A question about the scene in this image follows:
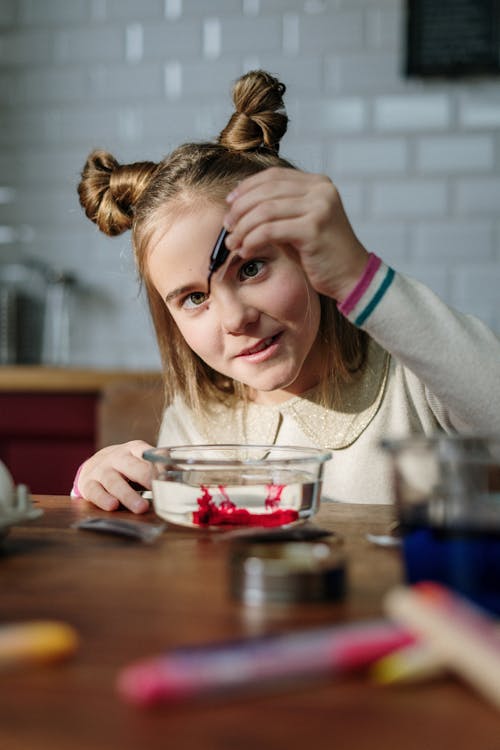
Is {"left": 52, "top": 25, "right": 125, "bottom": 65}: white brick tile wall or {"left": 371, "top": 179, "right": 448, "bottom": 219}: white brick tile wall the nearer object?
{"left": 371, "top": 179, "right": 448, "bottom": 219}: white brick tile wall

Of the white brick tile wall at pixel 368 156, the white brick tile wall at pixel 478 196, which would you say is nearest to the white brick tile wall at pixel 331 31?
the white brick tile wall at pixel 368 156

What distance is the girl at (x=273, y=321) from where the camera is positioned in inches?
42.3

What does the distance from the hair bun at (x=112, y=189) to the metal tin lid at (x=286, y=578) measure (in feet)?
3.60

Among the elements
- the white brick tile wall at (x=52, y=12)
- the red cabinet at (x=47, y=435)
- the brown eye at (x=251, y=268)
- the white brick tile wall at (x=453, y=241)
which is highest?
the white brick tile wall at (x=52, y=12)

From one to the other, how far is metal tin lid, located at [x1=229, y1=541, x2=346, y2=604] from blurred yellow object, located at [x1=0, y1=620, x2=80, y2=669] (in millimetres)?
129

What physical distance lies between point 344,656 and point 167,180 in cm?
117

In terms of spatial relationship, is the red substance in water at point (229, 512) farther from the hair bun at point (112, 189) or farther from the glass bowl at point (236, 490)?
the hair bun at point (112, 189)

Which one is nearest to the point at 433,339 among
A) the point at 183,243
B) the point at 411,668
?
the point at 183,243

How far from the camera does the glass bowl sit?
860 millimetres

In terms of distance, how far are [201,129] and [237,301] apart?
1872 mm

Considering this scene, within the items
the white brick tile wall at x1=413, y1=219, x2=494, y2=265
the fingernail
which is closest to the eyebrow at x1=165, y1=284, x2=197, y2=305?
the fingernail

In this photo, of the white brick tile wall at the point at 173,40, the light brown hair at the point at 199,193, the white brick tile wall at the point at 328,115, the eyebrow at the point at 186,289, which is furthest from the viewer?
the white brick tile wall at the point at 173,40

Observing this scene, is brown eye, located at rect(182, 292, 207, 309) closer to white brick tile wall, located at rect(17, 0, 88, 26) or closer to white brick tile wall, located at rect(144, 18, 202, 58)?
white brick tile wall, located at rect(144, 18, 202, 58)

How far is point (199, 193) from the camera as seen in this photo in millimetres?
1478
